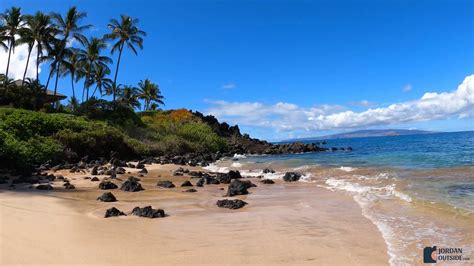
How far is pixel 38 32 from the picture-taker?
128ft

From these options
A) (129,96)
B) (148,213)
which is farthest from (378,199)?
(129,96)

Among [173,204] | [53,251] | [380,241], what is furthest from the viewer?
[173,204]

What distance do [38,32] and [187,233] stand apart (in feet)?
128

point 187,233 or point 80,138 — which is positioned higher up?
point 80,138

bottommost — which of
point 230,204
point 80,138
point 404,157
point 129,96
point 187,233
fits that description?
point 187,233

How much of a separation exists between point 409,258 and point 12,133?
925 inches

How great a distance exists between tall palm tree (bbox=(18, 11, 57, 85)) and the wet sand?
32.6m

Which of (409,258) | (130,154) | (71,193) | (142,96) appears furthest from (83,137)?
(142,96)

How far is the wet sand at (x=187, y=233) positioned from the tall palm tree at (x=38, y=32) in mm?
32554

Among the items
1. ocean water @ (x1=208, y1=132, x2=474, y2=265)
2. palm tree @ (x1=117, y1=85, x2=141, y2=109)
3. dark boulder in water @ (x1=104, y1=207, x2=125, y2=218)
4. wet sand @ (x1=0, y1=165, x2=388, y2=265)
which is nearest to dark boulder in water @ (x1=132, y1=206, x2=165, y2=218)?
wet sand @ (x1=0, y1=165, x2=388, y2=265)

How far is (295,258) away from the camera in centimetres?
581

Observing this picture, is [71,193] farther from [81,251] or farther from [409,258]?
[409,258]

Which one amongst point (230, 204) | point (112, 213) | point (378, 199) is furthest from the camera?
point (378, 199)

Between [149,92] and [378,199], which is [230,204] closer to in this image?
[378,199]
